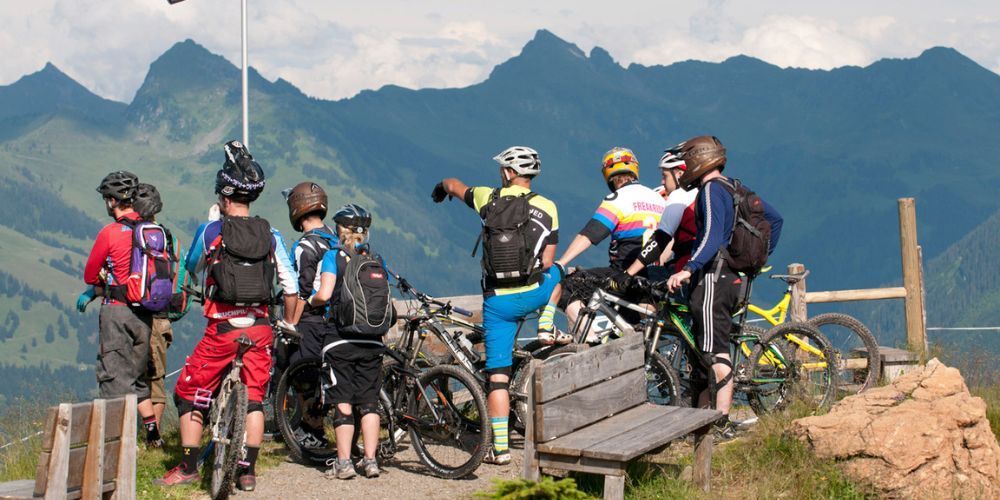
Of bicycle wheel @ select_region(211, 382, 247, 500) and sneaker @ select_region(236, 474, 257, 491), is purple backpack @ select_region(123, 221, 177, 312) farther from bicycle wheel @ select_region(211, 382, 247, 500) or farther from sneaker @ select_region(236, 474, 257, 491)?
sneaker @ select_region(236, 474, 257, 491)

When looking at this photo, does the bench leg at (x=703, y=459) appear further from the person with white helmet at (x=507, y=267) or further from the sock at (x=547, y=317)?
the sock at (x=547, y=317)

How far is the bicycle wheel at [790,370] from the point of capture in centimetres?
881

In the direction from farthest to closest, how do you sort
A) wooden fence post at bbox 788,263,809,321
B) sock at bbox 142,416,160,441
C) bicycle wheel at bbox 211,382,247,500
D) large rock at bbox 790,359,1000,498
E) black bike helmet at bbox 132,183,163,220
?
wooden fence post at bbox 788,263,809,321
sock at bbox 142,416,160,441
black bike helmet at bbox 132,183,163,220
bicycle wheel at bbox 211,382,247,500
large rock at bbox 790,359,1000,498

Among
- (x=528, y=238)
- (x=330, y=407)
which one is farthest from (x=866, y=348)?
(x=330, y=407)

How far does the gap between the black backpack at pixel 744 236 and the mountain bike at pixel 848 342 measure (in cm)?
166

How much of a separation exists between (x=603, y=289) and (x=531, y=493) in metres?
3.27

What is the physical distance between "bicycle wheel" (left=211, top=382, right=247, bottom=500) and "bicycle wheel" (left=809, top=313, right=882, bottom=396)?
4.36 meters

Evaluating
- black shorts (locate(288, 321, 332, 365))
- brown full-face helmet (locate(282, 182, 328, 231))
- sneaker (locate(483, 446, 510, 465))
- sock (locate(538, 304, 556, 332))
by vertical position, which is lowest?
sneaker (locate(483, 446, 510, 465))

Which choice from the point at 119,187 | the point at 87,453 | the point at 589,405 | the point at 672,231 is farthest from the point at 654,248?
the point at 87,453

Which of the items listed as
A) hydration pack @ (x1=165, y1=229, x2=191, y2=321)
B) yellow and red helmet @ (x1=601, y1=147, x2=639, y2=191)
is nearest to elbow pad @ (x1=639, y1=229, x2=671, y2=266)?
yellow and red helmet @ (x1=601, y1=147, x2=639, y2=191)

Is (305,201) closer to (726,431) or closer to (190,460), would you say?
(190,460)

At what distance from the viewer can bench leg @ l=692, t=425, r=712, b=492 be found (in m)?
7.07

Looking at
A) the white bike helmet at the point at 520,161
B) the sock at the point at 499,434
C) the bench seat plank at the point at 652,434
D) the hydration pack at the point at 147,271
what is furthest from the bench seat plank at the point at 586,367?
the hydration pack at the point at 147,271

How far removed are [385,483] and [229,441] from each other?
1017 millimetres
